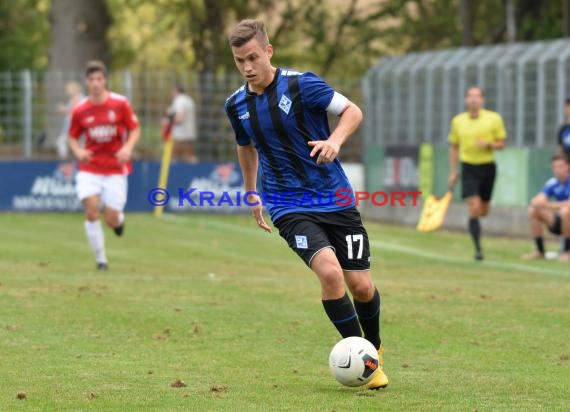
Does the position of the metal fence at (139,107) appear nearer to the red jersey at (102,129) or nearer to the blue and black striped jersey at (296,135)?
the red jersey at (102,129)

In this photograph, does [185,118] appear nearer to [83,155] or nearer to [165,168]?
[165,168]

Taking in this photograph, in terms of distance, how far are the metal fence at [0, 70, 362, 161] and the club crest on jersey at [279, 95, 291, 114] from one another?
19969 millimetres

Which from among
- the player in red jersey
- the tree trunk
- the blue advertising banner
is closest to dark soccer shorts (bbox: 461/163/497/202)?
the player in red jersey

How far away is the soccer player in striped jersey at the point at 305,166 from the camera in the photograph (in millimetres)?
8320

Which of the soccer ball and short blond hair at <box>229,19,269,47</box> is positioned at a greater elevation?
short blond hair at <box>229,19,269,47</box>

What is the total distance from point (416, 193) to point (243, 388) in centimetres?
1790

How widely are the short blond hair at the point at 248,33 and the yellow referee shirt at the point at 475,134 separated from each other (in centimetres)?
1028

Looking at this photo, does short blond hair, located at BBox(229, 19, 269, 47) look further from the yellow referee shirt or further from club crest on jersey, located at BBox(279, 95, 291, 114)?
the yellow referee shirt

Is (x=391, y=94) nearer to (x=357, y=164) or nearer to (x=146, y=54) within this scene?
(x=357, y=164)

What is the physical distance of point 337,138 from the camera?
26.7 feet

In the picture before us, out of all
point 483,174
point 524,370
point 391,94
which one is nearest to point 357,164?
point 391,94

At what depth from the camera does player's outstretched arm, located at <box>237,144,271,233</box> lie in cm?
898

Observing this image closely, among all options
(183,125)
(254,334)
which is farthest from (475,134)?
(183,125)

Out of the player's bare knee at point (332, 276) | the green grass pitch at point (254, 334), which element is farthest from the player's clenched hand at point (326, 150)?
the green grass pitch at point (254, 334)
